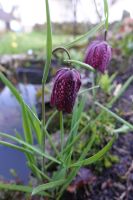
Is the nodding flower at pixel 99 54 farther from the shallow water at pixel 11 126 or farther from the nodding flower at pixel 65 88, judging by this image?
A: the shallow water at pixel 11 126

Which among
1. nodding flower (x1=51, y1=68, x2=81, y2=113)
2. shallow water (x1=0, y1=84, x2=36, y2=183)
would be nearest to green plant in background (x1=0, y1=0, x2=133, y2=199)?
nodding flower (x1=51, y1=68, x2=81, y2=113)

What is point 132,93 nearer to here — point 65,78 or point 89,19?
point 65,78

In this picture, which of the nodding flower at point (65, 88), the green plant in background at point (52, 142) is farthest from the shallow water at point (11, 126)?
the nodding flower at point (65, 88)

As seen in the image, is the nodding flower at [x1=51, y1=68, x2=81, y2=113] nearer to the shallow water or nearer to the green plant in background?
the green plant in background

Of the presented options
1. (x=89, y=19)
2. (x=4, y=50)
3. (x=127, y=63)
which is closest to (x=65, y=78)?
(x=127, y=63)

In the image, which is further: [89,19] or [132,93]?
[89,19]

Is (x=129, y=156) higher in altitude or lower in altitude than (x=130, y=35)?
lower

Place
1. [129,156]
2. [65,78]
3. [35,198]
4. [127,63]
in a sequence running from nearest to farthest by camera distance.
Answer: [65,78]
[35,198]
[129,156]
[127,63]

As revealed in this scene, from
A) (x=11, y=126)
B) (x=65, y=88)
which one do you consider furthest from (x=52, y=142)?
(x=11, y=126)
